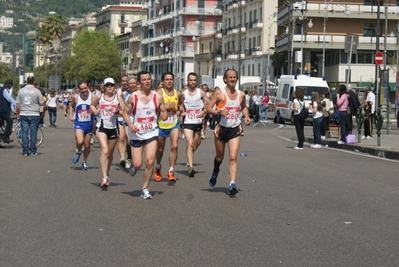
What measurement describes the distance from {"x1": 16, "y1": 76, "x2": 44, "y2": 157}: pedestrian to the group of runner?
3.32 meters

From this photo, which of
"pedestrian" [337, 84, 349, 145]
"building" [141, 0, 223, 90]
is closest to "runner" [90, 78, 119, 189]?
"pedestrian" [337, 84, 349, 145]

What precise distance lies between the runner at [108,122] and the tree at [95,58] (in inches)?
4120

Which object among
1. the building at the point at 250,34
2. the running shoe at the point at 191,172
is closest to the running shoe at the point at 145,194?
the running shoe at the point at 191,172

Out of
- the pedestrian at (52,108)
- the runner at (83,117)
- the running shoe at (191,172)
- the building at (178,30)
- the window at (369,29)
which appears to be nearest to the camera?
the running shoe at (191,172)

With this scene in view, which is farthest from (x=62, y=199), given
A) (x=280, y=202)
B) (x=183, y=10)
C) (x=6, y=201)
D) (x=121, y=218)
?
(x=183, y=10)

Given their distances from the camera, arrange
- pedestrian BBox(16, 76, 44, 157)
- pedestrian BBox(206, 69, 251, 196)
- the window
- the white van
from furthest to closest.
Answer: the window, the white van, pedestrian BBox(16, 76, 44, 157), pedestrian BBox(206, 69, 251, 196)

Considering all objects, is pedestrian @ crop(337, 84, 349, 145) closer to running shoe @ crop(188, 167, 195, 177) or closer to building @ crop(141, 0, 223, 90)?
running shoe @ crop(188, 167, 195, 177)

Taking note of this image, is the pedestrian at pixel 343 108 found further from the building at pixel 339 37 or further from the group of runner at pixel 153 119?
the building at pixel 339 37

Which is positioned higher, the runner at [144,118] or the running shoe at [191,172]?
the runner at [144,118]

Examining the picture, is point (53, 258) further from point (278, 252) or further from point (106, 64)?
point (106, 64)

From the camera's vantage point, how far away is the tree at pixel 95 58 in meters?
123

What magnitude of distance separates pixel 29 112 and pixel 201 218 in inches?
472

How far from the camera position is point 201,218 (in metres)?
11.2

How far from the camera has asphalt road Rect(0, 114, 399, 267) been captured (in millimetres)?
8758
